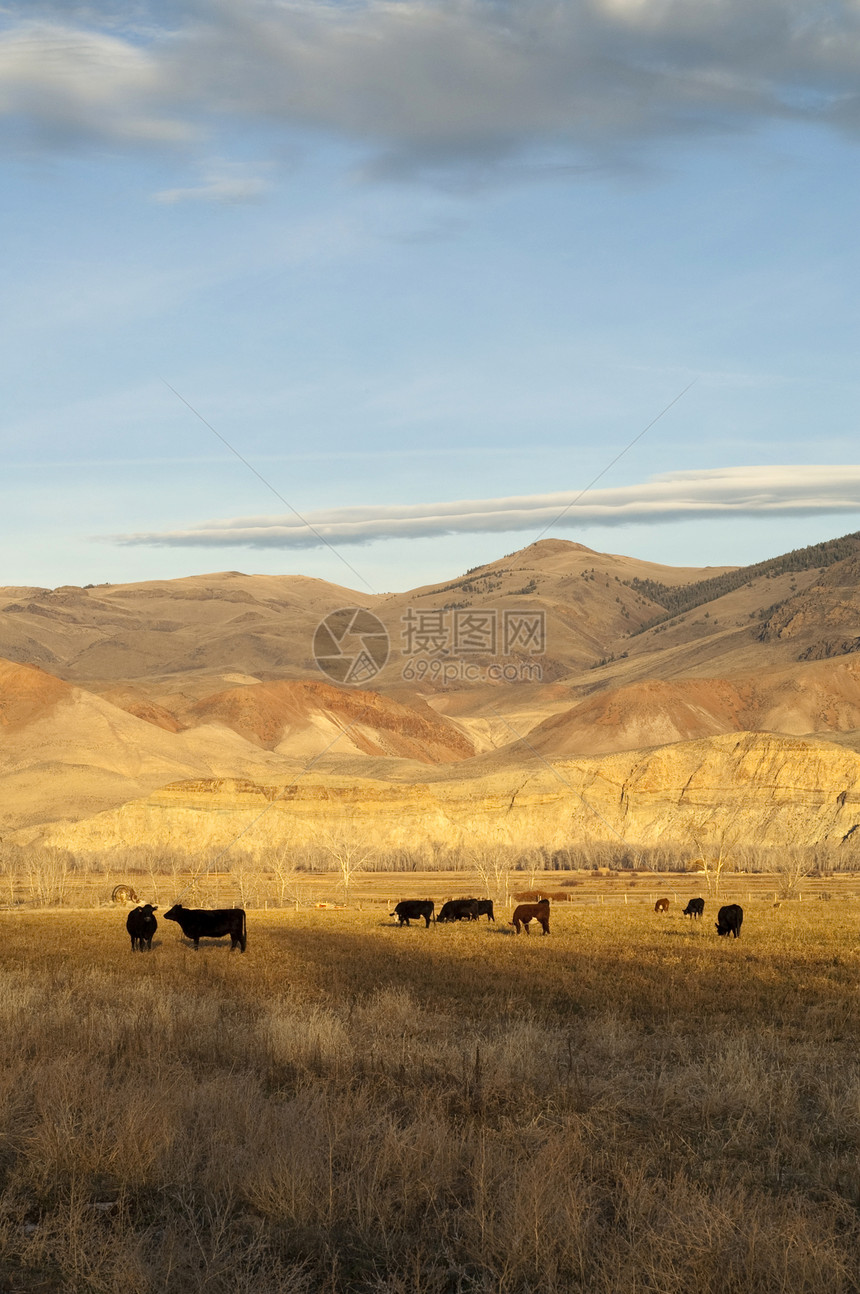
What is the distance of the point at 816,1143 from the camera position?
11.1 meters

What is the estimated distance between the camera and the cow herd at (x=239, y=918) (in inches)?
1185

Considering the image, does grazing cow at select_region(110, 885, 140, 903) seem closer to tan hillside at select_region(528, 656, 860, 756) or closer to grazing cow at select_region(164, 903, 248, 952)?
grazing cow at select_region(164, 903, 248, 952)

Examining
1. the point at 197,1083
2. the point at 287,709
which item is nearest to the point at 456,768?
the point at 287,709

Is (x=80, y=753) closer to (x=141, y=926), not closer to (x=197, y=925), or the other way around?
(x=197, y=925)

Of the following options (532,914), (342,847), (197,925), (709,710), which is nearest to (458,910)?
(532,914)

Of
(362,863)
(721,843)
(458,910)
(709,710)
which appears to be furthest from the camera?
(709,710)

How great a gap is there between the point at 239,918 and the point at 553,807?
81.3m

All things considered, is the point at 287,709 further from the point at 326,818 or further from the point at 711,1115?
the point at 711,1115

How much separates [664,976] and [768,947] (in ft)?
27.4

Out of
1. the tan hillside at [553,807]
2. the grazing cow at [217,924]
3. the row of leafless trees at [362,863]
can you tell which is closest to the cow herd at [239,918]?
the grazing cow at [217,924]

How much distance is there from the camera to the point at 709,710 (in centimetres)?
17025

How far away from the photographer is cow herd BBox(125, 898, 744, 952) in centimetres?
3009

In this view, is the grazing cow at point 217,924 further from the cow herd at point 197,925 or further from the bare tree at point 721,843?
the bare tree at point 721,843

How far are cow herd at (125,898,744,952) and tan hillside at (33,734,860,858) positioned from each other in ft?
186
